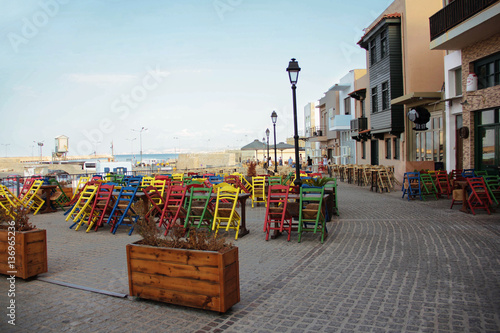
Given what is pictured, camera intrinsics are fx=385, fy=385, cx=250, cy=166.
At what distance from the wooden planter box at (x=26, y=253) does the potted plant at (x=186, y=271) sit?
1831mm

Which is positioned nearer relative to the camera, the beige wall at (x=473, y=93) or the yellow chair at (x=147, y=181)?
the beige wall at (x=473, y=93)

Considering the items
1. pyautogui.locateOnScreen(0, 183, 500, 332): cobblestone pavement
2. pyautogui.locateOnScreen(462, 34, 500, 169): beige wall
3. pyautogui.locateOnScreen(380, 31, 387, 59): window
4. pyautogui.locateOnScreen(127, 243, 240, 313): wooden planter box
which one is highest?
pyautogui.locateOnScreen(380, 31, 387, 59): window

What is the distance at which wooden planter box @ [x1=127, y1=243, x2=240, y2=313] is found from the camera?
3918 mm

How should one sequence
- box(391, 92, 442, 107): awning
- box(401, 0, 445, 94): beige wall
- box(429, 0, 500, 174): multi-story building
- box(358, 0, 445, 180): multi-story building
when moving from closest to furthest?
box(429, 0, 500, 174): multi-story building → box(391, 92, 442, 107): awning → box(358, 0, 445, 180): multi-story building → box(401, 0, 445, 94): beige wall

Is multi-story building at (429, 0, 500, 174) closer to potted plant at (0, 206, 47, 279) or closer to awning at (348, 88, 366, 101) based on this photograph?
potted plant at (0, 206, 47, 279)

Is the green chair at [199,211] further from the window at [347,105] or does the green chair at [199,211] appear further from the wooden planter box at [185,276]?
the window at [347,105]

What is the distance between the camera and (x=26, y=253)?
5.23 m

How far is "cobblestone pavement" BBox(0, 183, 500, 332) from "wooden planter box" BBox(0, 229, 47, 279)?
19cm

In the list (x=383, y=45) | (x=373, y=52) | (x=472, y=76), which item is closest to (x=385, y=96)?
(x=383, y=45)

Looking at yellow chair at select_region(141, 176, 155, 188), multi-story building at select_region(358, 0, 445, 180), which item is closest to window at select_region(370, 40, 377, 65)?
multi-story building at select_region(358, 0, 445, 180)

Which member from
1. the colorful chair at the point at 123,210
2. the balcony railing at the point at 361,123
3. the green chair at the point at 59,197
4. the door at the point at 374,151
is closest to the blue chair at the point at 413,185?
the colorful chair at the point at 123,210

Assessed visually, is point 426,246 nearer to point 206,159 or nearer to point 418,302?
point 418,302

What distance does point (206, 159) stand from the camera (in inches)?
2391

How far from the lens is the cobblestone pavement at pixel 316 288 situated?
3.80m
